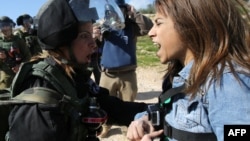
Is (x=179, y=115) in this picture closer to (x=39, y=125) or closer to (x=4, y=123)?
(x=39, y=125)

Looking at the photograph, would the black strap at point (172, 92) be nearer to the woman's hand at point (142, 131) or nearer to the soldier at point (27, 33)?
the woman's hand at point (142, 131)

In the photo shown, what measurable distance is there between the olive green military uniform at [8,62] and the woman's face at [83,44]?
5755 mm

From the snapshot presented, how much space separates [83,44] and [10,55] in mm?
6086

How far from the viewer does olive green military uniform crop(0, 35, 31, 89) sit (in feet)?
25.9

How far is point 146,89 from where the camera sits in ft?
34.5

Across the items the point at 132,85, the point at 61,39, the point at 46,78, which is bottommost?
the point at 132,85

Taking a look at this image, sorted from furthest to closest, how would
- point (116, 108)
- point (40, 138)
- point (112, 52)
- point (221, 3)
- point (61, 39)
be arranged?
point (112, 52) → point (116, 108) → point (61, 39) → point (40, 138) → point (221, 3)

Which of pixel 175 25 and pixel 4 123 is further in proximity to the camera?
pixel 4 123

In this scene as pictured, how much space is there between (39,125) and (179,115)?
0.74m

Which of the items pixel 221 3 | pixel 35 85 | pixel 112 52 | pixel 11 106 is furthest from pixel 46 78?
pixel 112 52

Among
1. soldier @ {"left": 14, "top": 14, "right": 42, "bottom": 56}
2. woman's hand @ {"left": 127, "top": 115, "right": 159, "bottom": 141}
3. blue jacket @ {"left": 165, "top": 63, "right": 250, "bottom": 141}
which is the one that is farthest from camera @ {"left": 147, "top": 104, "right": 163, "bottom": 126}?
soldier @ {"left": 14, "top": 14, "right": 42, "bottom": 56}

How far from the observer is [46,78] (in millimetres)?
2164

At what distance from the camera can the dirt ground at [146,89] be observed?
6184mm

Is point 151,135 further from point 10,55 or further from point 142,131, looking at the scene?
point 10,55
